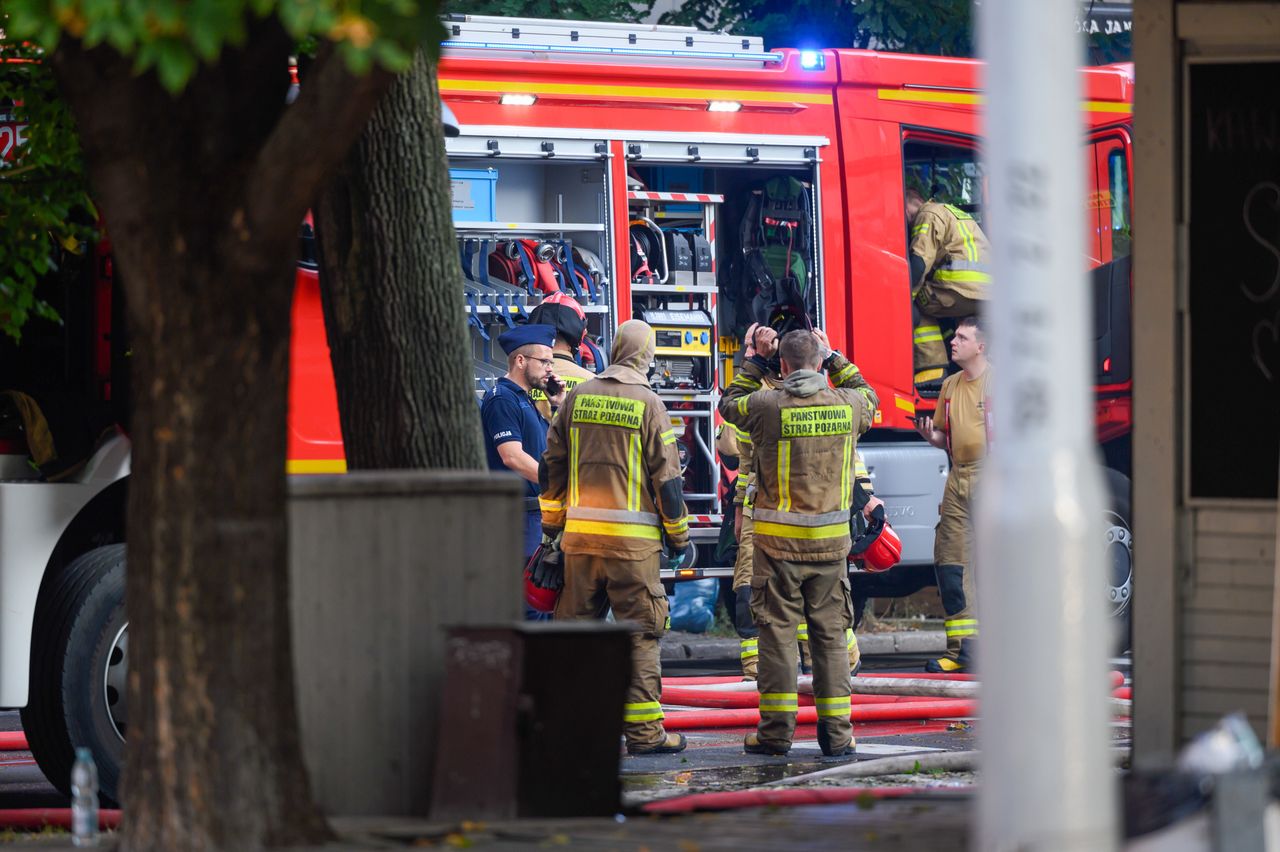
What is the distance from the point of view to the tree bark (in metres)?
4.95

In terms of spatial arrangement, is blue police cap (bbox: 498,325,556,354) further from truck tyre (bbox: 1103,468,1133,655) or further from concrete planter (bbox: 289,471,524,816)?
concrete planter (bbox: 289,471,524,816)

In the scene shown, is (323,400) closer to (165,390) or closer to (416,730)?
(416,730)

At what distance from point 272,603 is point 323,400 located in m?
4.91

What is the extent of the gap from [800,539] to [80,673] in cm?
335

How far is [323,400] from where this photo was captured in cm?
990

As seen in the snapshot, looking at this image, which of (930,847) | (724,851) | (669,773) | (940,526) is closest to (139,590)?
(724,851)

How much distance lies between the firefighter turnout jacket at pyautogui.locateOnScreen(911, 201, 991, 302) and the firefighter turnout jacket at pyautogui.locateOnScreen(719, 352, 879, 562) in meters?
3.61

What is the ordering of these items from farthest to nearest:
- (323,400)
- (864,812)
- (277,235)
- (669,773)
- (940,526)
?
(940,526) → (323,400) → (669,773) → (864,812) → (277,235)

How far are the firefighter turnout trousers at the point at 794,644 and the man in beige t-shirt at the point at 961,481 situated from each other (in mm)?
2610

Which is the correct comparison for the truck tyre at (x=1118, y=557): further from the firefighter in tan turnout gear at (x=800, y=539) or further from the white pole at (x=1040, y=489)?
the white pole at (x=1040, y=489)

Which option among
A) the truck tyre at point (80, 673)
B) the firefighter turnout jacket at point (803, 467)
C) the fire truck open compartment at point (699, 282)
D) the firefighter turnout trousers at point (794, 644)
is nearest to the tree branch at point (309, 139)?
the truck tyre at point (80, 673)

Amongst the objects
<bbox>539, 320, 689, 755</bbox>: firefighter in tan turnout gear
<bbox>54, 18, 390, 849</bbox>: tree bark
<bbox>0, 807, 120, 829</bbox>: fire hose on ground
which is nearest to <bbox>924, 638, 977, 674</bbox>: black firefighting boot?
<bbox>539, 320, 689, 755</bbox>: firefighter in tan turnout gear

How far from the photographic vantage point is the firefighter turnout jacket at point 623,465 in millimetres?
9508

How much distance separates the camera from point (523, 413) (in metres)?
10.5
